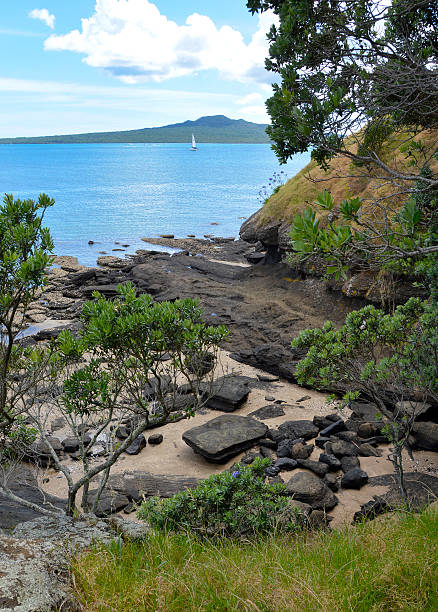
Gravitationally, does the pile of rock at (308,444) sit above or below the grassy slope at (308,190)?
below

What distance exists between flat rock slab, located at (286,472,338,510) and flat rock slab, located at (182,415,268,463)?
2.07m

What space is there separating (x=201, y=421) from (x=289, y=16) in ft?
31.9

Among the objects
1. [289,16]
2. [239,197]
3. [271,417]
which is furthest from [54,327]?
[239,197]

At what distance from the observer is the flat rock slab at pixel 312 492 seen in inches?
367

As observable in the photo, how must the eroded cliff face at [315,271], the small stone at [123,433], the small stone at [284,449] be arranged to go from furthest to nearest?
1. the eroded cliff face at [315,271]
2. the small stone at [123,433]
3. the small stone at [284,449]

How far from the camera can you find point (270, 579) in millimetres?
4098

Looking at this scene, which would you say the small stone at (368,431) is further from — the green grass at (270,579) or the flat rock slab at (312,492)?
the green grass at (270,579)

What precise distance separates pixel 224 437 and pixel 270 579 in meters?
7.80

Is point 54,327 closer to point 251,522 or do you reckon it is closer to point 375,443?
point 375,443

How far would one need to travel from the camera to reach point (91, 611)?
3.91m

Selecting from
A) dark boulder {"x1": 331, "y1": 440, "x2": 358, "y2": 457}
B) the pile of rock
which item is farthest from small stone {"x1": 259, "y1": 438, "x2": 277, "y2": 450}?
dark boulder {"x1": 331, "y1": 440, "x2": 358, "y2": 457}

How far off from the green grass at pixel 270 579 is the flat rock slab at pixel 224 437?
21.3 feet

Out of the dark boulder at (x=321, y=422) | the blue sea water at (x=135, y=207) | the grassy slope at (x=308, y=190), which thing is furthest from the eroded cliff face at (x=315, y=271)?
the blue sea water at (x=135, y=207)

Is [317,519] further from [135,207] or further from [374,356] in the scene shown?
[135,207]
